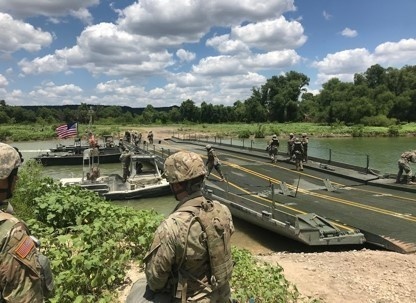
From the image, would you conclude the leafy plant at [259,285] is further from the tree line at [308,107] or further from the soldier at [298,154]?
the tree line at [308,107]

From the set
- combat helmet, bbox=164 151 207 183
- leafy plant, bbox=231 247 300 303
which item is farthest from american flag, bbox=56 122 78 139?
combat helmet, bbox=164 151 207 183

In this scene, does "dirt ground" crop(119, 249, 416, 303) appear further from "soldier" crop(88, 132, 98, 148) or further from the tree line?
the tree line

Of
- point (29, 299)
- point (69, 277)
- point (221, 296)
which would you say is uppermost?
point (29, 299)

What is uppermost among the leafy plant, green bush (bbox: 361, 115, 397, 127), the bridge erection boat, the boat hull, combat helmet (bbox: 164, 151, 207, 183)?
combat helmet (bbox: 164, 151, 207, 183)

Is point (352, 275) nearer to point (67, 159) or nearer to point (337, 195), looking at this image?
point (337, 195)

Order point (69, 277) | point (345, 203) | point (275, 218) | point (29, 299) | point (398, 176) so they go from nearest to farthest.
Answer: point (29, 299) → point (69, 277) → point (275, 218) → point (345, 203) → point (398, 176)

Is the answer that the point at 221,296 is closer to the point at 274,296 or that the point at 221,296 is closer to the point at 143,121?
the point at 274,296

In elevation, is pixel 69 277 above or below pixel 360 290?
above

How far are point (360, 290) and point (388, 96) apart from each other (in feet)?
352

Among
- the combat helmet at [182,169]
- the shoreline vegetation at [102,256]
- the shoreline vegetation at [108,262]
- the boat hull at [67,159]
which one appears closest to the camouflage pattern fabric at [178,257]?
the combat helmet at [182,169]

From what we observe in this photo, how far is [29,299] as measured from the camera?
2.96 metres

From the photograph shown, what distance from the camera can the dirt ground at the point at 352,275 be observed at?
26.6 ft

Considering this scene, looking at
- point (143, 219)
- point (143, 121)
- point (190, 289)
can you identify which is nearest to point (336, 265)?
point (143, 219)

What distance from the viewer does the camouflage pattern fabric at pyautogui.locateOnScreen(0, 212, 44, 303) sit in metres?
2.87
